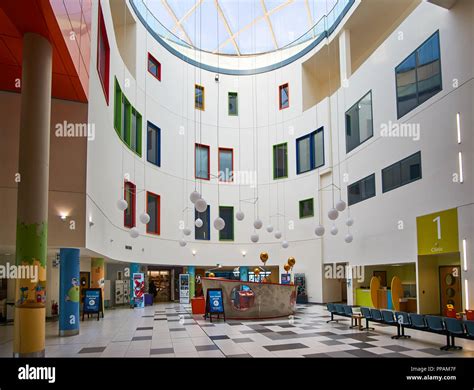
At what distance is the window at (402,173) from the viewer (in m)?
14.8

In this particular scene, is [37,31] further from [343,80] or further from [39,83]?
[343,80]

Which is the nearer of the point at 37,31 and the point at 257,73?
the point at 37,31

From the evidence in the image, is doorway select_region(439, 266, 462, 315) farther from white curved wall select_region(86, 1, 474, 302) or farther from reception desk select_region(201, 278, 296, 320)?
reception desk select_region(201, 278, 296, 320)

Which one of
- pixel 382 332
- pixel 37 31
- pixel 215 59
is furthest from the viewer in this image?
pixel 215 59

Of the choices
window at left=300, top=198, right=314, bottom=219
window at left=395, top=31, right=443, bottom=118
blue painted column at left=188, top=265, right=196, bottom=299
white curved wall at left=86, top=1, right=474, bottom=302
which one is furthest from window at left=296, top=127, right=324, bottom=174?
blue painted column at left=188, top=265, right=196, bottom=299

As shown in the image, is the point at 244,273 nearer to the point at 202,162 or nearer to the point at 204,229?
the point at 204,229

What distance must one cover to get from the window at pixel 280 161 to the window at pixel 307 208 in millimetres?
2195

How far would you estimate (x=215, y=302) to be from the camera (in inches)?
570

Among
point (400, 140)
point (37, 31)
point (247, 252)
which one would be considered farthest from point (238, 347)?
point (247, 252)

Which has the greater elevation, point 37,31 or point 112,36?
point 112,36

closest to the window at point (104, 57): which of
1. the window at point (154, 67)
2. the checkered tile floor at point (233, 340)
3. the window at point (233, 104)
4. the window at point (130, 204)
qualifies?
the window at point (130, 204)

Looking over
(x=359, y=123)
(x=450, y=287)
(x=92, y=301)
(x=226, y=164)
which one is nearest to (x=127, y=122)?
(x=92, y=301)

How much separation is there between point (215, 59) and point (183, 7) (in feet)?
13.2

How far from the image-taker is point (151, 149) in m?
21.5
